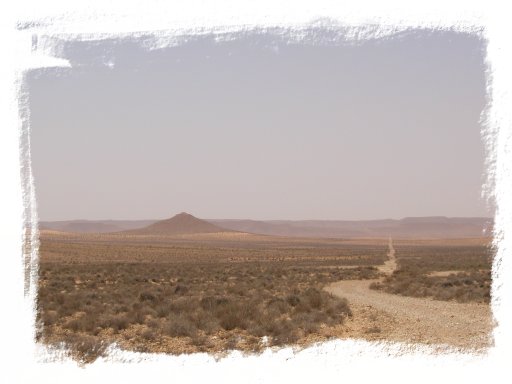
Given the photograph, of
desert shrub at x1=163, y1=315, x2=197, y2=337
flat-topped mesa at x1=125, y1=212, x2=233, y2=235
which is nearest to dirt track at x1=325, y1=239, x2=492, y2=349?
desert shrub at x1=163, y1=315, x2=197, y2=337

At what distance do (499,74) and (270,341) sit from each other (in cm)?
670

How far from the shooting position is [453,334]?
11273 millimetres

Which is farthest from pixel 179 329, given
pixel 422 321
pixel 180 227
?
pixel 180 227

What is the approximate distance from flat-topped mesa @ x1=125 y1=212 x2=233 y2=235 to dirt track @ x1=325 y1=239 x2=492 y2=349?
150 m

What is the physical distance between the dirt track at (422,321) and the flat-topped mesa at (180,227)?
491ft

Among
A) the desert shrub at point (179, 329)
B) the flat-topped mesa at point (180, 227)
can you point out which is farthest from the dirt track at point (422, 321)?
the flat-topped mesa at point (180, 227)

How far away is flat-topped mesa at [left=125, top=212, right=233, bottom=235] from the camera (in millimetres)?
168500

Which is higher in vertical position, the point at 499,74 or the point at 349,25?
the point at 349,25

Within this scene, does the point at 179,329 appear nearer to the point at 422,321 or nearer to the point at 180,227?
the point at 422,321

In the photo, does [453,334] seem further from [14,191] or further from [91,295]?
[91,295]

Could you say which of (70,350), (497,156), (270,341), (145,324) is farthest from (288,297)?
(497,156)

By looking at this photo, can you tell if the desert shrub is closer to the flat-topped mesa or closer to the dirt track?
the dirt track

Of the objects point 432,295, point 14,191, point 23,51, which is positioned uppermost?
point 23,51

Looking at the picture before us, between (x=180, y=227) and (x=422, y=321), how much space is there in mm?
166944
